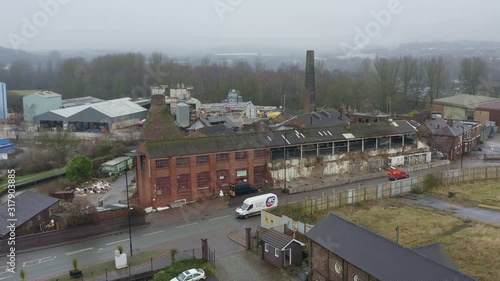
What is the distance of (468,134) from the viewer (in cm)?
4206

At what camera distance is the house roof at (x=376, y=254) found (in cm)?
1287

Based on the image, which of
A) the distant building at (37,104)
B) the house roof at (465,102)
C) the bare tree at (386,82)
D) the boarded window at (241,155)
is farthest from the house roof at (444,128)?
the distant building at (37,104)

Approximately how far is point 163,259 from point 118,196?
12.9 meters

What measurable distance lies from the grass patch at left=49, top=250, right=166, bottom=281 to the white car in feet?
9.11

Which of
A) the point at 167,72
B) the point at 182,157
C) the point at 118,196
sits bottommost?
the point at 118,196

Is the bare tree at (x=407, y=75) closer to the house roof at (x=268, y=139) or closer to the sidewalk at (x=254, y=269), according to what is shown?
the house roof at (x=268, y=139)

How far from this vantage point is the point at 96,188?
3362 centimetres

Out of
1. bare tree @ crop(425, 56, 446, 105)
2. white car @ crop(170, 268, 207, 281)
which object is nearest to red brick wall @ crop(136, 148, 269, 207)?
white car @ crop(170, 268, 207, 281)

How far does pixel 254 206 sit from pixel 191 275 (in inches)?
327

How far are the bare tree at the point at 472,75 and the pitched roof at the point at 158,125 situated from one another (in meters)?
63.4

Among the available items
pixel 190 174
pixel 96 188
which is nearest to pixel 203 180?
pixel 190 174

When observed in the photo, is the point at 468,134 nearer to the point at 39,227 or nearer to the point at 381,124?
the point at 381,124

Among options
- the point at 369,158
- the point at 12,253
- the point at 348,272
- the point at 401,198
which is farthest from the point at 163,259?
the point at 369,158

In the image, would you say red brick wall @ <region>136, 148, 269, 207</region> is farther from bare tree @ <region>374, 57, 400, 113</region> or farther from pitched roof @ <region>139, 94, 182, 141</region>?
bare tree @ <region>374, 57, 400, 113</region>
